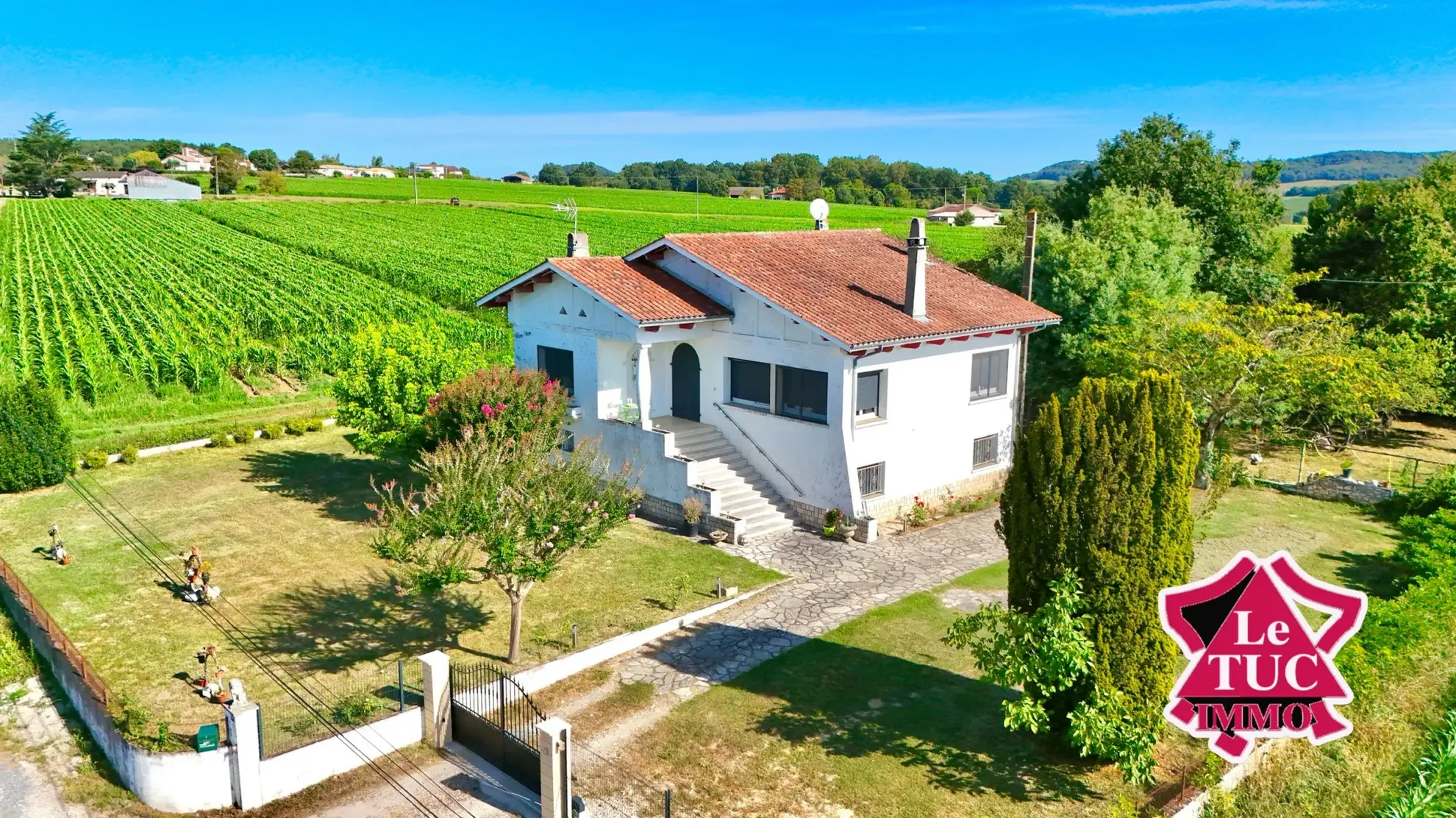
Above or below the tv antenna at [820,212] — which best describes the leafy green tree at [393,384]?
below

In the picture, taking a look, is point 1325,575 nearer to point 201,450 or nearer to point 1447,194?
point 1447,194

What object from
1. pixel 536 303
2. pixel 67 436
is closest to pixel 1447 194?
pixel 536 303

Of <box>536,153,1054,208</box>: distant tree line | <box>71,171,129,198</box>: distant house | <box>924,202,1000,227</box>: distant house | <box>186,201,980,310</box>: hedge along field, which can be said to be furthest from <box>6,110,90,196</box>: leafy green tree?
<box>924,202,1000,227</box>: distant house

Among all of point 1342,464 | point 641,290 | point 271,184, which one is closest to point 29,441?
point 641,290

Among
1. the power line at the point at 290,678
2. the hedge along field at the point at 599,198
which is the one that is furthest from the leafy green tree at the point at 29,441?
the hedge along field at the point at 599,198

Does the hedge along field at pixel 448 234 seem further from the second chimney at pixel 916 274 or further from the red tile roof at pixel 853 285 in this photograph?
the second chimney at pixel 916 274

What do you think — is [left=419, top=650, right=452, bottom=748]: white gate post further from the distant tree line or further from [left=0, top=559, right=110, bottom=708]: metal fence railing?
the distant tree line

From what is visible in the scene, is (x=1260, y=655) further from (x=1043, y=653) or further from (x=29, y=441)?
(x=29, y=441)
